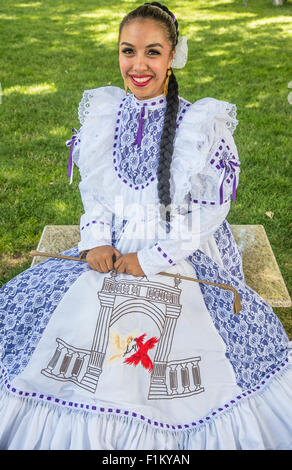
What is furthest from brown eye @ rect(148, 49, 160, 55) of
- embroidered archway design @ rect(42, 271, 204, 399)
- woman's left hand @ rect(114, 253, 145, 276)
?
embroidered archway design @ rect(42, 271, 204, 399)

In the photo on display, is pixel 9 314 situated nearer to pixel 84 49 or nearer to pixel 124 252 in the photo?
pixel 124 252

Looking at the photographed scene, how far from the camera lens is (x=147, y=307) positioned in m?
1.91

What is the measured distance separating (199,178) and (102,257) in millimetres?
553

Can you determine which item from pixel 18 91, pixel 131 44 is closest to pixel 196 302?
pixel 131 44

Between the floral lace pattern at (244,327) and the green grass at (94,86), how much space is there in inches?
31.0

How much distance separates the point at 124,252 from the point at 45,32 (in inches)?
269

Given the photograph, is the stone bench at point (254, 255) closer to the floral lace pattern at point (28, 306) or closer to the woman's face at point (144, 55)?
the floral lace pattern at point (28, 306)

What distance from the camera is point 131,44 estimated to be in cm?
200

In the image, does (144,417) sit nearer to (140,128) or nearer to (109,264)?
(109,264)

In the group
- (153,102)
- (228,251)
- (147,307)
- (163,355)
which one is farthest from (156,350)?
(153,102)

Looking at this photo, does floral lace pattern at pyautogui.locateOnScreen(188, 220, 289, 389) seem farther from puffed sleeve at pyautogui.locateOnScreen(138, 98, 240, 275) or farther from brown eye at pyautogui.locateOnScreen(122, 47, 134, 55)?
brown eye at pyautogui.locateOnScreen(122, 47, 134, 55)

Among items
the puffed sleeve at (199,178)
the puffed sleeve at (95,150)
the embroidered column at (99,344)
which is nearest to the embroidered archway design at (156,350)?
the embroidered column at (99,344)

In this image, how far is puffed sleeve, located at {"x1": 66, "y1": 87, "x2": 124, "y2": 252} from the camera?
7.48ft

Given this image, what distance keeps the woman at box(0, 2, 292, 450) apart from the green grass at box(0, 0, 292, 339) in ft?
3.42
